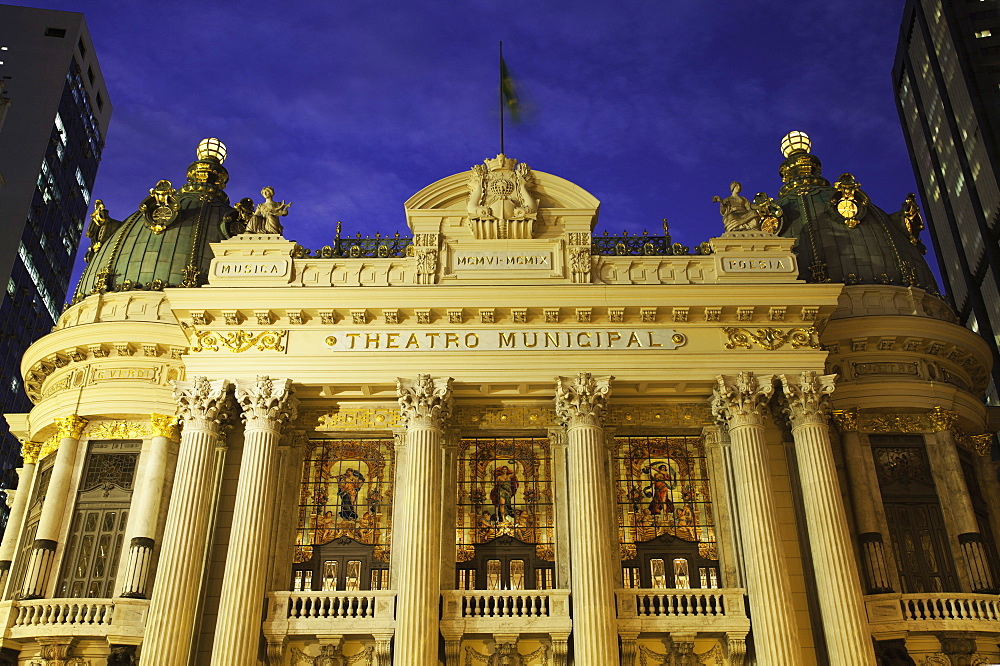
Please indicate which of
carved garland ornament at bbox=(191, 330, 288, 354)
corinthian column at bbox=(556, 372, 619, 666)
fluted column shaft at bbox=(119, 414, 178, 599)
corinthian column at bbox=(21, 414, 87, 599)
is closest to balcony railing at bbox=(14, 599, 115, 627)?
corinthian column at bbox=(21, 414, 87, 599)

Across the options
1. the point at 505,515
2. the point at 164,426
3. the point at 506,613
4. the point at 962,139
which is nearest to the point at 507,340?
the point at 505,515

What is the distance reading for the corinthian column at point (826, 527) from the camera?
2272cm

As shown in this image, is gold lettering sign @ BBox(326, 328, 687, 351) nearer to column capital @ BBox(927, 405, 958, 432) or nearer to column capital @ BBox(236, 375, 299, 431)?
column capital @ BBox(236, 375, 299, 431)

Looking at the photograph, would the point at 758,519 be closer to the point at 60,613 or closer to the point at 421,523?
the point at 421,523

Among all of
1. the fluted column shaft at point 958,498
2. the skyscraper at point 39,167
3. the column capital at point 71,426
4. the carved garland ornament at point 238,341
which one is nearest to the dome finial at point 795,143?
the fluted column shaft at point 958,498

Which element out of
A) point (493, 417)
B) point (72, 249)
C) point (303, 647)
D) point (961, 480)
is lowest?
point (303, 647)

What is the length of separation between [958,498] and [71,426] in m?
27.4

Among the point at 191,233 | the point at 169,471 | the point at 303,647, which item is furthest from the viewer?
the point at 191,233

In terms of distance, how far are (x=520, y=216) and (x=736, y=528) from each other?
11.3 metres

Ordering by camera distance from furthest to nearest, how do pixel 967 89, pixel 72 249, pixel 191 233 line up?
pixel 72 249 → pixel 967 89 → pixel 191 233

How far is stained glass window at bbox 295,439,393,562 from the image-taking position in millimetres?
26469

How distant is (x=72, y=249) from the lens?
80.1 meters

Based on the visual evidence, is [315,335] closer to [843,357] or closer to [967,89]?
[843,357]

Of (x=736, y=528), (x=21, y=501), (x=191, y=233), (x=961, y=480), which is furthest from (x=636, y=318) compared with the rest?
(x=21, y=501)
